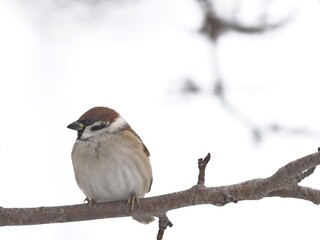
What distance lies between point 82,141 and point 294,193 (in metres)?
1.50

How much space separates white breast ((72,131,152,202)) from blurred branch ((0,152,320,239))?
1.72 feet

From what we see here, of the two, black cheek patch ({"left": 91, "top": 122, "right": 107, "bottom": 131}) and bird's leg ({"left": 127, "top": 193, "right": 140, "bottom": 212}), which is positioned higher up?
black cheek patch ({"left": 91, "top": 122, "right": 107, "bottom": 131})

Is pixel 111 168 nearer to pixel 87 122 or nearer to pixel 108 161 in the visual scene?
pixel 108 161

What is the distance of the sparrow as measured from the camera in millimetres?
3773

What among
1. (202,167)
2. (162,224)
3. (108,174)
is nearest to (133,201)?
(162,224)

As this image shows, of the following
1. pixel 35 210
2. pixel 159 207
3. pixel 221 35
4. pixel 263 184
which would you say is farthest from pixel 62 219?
pixel 221 35

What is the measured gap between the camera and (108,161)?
382 centimetres

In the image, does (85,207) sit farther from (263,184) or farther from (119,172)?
(263,184)

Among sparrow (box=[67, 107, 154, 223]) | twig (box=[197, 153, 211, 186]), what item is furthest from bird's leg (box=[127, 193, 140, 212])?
twig (box=[197, 153, 211, 186])

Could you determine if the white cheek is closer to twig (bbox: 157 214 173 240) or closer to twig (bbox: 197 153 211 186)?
twig (bbox: 157 214 173 240)

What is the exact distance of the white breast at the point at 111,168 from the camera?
3773 mm

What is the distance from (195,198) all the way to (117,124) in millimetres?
1189

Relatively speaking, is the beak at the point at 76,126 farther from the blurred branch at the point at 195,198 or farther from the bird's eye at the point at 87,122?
the blurred branch at the point at 195,198

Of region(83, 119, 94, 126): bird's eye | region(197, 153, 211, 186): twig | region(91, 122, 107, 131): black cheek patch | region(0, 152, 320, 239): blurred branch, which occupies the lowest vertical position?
region(0, 152, 320, 239): blurred branch
